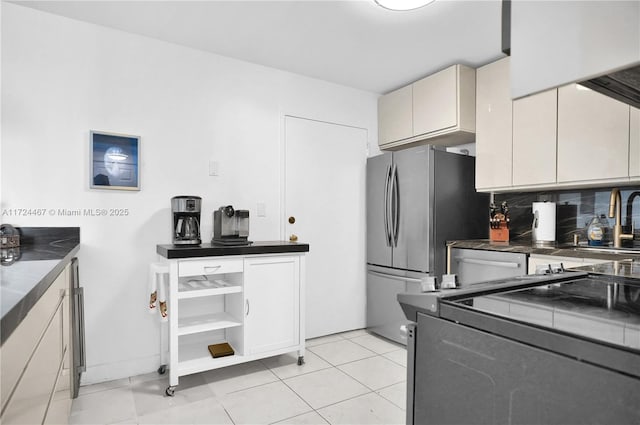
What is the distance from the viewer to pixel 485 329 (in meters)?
0.77

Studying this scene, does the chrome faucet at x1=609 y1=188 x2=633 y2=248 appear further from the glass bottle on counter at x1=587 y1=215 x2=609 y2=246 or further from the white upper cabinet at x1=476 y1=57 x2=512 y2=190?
the white upper cabinet at x1=476 y1=57 x2=512 y2=190

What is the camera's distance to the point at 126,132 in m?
2.70

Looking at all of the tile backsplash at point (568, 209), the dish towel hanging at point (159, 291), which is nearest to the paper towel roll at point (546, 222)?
the tile backsplash at point (568, 209)

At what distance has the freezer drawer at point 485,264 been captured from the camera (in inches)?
103

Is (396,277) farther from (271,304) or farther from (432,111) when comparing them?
(432,111)

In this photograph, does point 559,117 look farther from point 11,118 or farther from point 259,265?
point 11,118

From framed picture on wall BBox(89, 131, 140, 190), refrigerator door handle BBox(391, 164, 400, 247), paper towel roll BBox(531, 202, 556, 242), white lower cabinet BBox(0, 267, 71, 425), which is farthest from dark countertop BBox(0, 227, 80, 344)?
paper towel roll BBox(531, 202, 556, 242)

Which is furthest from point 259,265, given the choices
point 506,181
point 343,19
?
point 506,181

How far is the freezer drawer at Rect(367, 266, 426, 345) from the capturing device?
3.29 m

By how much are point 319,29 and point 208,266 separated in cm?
182

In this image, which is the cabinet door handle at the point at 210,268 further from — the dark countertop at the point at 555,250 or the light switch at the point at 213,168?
the dark countertop at the point at 555,250

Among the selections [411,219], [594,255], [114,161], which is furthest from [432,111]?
[114,161]

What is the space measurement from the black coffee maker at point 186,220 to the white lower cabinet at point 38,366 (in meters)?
1.00

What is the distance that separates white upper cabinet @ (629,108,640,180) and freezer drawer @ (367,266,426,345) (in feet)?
5.17
